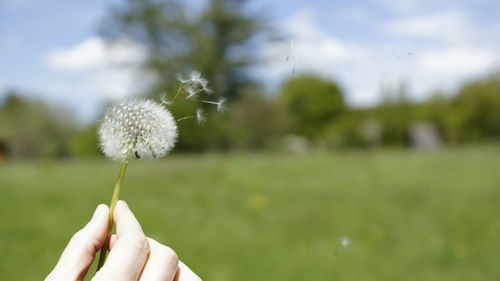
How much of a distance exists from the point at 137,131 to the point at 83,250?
303mm

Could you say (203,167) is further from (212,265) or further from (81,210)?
(212,265)

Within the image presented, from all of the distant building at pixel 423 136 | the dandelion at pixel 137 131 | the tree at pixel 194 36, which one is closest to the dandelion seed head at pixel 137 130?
the dandelion at pixel 137 131

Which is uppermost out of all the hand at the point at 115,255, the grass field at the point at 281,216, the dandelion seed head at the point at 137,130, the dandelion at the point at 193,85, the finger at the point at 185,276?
the dandelion at the point at 193,85

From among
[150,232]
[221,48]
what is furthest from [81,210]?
[221,48]

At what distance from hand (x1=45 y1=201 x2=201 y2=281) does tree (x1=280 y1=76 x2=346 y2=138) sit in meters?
59.0

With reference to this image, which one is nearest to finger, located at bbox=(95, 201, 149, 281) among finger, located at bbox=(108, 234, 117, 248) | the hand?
the hand

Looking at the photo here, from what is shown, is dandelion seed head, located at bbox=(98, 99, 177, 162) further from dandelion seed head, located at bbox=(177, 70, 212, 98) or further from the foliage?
the foliage

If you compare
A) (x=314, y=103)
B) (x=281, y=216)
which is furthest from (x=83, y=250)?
(x=314, y=103)

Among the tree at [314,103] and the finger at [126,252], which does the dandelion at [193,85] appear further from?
the tree at [314,103]

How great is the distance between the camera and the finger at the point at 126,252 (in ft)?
3.44

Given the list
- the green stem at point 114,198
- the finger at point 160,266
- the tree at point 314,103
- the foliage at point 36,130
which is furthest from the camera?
the tree at point 314,103

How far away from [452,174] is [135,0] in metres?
14.2

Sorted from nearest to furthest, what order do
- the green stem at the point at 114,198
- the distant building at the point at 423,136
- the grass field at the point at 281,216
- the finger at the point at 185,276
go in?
1. the green stem at the point at 114,198
2. the finger at the point at 185,276
3. the grass field at the point at 281,216
4. the distant building at the point at 423,136

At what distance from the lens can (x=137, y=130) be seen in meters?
1.12
